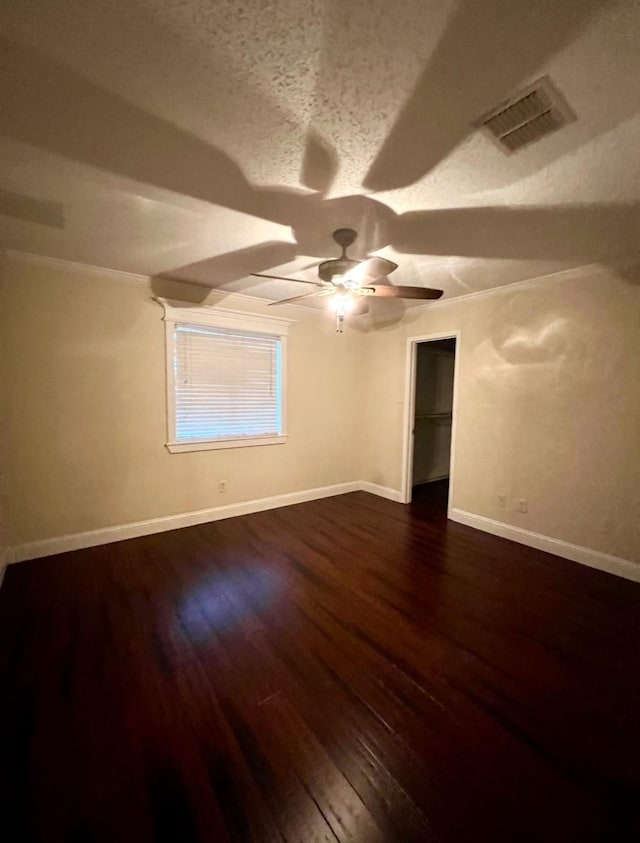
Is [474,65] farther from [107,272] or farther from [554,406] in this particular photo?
[107,272]

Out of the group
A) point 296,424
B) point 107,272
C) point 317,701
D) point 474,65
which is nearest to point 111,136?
point 474,65

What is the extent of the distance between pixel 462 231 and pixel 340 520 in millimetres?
2923

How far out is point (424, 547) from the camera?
3123 mm

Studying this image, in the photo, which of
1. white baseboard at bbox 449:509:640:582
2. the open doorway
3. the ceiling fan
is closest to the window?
the ceiling fan

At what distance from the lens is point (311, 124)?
4.34 feet

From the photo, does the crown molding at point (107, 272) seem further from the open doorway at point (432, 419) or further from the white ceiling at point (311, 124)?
the open doorway at point (432, 419)

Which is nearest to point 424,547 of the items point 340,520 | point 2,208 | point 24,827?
point 340,520

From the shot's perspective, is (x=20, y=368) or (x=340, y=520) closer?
(x=20, y=368)

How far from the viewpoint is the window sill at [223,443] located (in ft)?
11.1

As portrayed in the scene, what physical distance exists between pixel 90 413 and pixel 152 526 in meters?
1.23

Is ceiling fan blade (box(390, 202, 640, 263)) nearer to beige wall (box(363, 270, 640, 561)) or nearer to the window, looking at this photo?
beige wall (box(363, 270, 640, 561))

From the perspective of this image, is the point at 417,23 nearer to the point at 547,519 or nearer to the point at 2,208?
the point at 2,208

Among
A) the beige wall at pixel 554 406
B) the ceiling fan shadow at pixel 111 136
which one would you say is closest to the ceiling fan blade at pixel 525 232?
the beige wall at pixel 554 406

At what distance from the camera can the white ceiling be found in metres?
0.97
